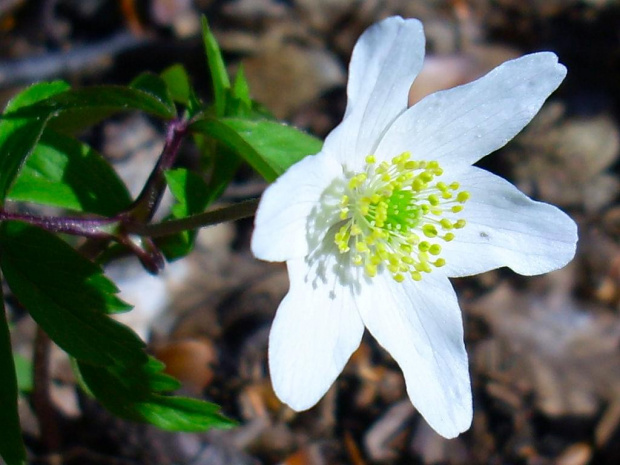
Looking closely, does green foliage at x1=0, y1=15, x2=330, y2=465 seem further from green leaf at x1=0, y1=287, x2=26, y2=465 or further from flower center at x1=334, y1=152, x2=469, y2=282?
flower center at x1=334, y1=152, x2=469, y2=282

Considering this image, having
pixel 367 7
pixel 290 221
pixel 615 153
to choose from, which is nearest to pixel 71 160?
pixel 290 221

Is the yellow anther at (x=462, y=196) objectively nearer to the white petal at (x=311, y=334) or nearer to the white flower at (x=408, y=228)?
the white flower at (x=408, y=228)

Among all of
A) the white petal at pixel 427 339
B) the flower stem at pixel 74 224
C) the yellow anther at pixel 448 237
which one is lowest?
the white petal at pixel 427 339

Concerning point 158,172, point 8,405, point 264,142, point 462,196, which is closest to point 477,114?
point 462,196

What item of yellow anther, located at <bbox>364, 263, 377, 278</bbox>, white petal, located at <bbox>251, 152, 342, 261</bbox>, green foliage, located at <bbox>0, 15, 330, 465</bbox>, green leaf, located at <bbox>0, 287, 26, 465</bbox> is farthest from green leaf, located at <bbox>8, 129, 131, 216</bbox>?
yellow anther, located at <bbox>364, 263, 377, 278</bbox>

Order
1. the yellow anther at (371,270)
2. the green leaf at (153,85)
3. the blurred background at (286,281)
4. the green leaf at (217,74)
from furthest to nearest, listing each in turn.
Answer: the blurred background at (286,281) < the green leaf at (153,85) < the green leaf at (217,74) < the yellow anther at (371,270)

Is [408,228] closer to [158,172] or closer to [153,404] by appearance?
[158,172]

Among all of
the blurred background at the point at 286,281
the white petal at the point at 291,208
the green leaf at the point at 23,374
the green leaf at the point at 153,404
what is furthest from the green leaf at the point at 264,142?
the blurred background at the point at 286,281
